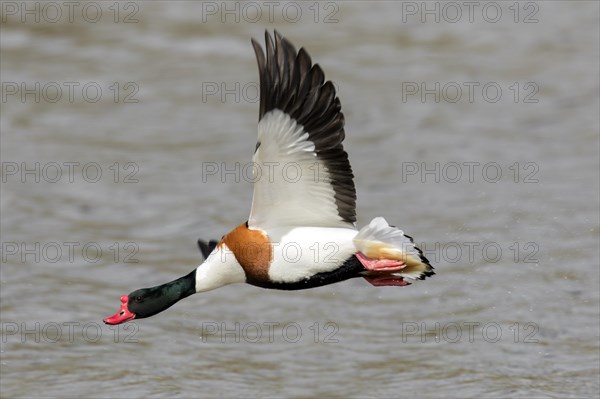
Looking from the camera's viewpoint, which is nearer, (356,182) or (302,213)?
(302,213)

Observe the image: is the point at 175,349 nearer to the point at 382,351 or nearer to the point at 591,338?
the point at 382,351

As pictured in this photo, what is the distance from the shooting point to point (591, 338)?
1147cm

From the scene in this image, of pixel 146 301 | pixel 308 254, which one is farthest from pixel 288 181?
pixel 146 301

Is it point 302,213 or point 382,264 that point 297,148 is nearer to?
point 302,213

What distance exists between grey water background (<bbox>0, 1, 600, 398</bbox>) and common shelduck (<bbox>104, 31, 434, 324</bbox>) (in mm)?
2614

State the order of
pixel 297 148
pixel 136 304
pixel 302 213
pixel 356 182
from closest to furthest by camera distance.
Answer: pixel 297 148, pixel 302 213, pixel 136 304, pixel 356 182

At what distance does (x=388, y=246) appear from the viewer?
8.18 meters

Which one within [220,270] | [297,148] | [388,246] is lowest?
[220,270]

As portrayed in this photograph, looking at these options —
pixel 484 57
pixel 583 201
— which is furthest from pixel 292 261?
pixel 484 57

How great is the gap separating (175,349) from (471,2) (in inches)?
338

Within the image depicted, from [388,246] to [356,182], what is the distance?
6.36 m

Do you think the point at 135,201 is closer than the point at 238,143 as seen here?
Yes

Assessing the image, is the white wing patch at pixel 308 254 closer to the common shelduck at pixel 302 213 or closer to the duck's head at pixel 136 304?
the common shelduck at pixel 302 213

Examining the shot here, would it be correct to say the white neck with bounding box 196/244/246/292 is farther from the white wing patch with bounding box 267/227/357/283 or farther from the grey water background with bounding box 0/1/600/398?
the grey water background with bounding box 0/1/600/398
